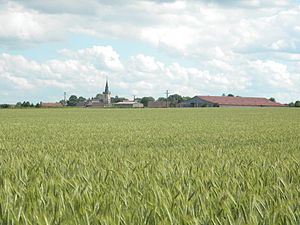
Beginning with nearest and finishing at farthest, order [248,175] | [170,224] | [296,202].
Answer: [170,224], [296,202], [248,175]

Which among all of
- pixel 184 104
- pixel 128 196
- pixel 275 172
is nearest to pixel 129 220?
pixel 128 196

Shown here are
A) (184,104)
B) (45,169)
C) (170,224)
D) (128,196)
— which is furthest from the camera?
(184,104)

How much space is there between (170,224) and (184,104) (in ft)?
458

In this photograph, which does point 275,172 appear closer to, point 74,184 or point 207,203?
point 207,203

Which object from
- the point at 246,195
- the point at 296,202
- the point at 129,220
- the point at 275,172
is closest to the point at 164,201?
the point at 129,220

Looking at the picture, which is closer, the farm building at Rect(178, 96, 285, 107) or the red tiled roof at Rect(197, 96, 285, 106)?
the farm building at Rect(178, 96, 285, 107)

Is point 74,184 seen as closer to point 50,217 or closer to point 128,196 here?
point 128,196

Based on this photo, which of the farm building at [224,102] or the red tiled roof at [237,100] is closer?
the farm building at [224,102]

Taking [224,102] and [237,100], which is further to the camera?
[237,100]

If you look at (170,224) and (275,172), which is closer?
(170,224)

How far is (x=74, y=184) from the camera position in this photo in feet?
12.0

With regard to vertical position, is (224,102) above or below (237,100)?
below

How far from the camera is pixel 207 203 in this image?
2.97 meters

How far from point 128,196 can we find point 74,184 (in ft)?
2.40
